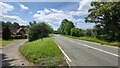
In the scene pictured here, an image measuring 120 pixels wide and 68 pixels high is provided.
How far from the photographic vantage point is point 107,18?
119 feet

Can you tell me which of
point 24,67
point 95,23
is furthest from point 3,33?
point 24,67

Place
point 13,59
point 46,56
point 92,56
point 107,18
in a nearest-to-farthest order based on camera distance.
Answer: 1. point 92,56
2. point 46,56
3. point 13,59
4. point 107,18

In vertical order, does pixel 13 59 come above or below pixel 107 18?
below

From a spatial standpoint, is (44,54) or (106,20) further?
(106,20)

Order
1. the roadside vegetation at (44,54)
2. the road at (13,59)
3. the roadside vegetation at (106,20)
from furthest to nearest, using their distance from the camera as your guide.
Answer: the roadside vegetation at (106,20) → the road at (13,59) → the roadside vegetation at (44,54)

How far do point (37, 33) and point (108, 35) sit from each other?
23.3 metres

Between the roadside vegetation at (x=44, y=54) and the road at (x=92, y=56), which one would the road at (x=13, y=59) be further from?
the road at (x=92, y=56)

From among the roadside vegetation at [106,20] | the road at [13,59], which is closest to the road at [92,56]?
the road at [13,59]

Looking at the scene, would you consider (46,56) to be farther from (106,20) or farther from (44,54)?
(106,20)

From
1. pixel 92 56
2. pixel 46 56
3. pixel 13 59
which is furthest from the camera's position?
pixel 13 59

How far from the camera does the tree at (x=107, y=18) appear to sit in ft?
111

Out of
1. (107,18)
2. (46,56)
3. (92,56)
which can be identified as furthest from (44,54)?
(107,18)

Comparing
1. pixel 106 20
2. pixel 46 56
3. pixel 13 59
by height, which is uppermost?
pixel 106 20

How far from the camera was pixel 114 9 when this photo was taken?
34.1 metres
